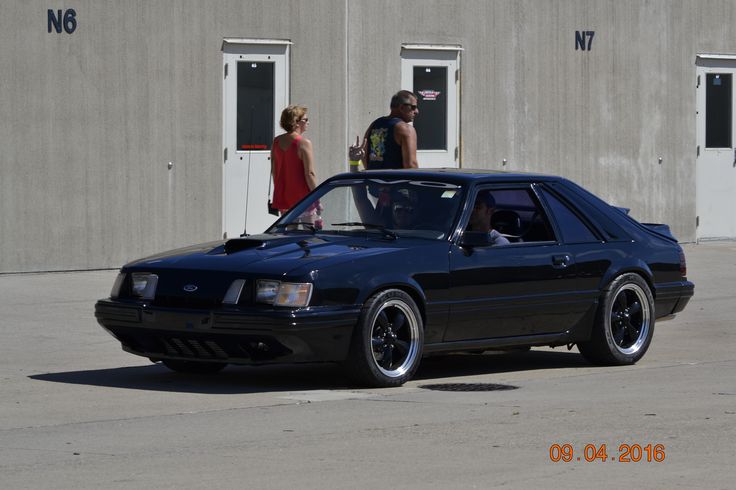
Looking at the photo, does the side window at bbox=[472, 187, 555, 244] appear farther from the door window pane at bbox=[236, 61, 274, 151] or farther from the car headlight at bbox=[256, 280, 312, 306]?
the door window pane at bbox=[236, 61, 274, 151]

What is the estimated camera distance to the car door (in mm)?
10000

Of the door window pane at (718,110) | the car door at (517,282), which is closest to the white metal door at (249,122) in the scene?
the door window pane at (718,110)

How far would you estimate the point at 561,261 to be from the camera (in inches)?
416

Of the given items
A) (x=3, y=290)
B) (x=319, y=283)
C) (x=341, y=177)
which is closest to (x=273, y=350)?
(x=319, y=283)

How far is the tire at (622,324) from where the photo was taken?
10773mm

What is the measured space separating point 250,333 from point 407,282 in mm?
1020

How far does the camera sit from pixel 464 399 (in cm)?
923

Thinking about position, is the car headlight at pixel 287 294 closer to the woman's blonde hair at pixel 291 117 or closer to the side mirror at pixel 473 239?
the side mirror at pixel 473 239

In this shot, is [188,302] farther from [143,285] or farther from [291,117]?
[291,117]

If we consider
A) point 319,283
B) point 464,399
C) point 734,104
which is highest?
point 734,104

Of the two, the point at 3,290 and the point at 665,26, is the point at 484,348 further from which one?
the point at 665,26

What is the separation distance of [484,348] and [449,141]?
9.99m

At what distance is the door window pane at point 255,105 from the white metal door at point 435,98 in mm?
1870
